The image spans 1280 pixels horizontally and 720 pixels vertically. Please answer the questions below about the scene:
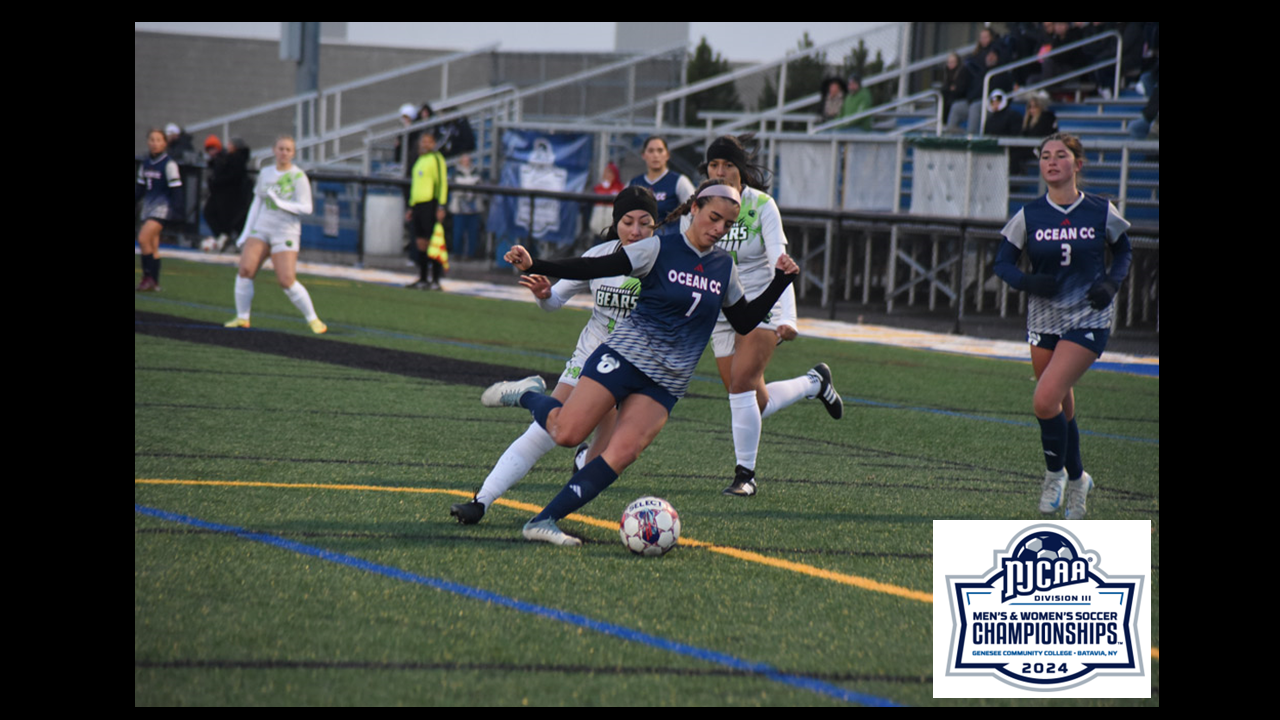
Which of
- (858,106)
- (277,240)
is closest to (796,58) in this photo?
(858,106)

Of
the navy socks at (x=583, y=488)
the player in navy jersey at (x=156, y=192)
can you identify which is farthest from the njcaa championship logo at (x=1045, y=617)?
the player in navy jersey at (x=156, y=192)

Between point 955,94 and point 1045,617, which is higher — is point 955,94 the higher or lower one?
the higher one

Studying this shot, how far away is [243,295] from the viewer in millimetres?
14023

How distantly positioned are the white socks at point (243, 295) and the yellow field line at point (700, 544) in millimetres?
7400

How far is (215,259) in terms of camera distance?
23984 millimetres

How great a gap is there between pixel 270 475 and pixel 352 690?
11.0ft

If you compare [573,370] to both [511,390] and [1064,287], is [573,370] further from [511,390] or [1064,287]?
[1064,287]

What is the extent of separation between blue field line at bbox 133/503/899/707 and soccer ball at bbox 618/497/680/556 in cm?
84

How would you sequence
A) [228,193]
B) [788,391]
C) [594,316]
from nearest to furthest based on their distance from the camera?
[594,316]
[788,391]
[228,193]

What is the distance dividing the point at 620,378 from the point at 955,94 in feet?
58.0

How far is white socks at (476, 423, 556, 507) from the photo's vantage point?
6.07 m

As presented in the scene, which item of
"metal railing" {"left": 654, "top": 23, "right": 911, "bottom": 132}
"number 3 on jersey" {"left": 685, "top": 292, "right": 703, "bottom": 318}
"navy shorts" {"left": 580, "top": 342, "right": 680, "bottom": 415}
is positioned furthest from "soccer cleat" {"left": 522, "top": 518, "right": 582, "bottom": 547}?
"metal railing" {"left": 654, "top": 23, "right": 911, "bottom": 132}

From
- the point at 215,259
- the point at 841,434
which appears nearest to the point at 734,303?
the point at 841,434

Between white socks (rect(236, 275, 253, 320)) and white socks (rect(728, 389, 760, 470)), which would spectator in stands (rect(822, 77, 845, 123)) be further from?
white socks (rect(728, 389, 760, 470))
